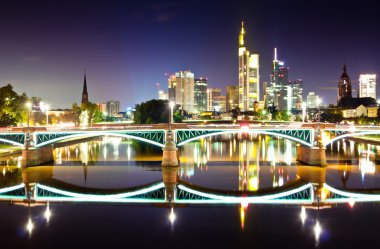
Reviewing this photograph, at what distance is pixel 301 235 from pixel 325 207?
783 centimetres

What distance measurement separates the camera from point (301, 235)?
91.6ft

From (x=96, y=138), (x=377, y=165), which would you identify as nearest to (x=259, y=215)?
(x=377, y=165)

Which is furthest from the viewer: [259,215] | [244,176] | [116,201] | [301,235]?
[244,176]

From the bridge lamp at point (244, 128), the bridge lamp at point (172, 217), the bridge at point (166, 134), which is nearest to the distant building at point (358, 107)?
the bridge at point (166, 134)

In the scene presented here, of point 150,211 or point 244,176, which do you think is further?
point 244,176

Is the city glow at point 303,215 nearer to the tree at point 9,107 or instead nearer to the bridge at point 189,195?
the bridge at point 189,195

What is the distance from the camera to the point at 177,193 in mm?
39938

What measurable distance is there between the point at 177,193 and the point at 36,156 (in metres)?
24.6

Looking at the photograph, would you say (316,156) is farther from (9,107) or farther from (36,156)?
(9,107)

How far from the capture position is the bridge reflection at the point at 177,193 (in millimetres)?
37125

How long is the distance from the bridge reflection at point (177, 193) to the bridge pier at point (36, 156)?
745 centimetres

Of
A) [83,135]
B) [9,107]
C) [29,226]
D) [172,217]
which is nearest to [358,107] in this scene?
[9,107]

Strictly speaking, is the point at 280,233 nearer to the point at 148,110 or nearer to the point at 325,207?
the point at 325,207

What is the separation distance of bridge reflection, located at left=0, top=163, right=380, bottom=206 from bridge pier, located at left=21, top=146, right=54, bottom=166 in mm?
7445
